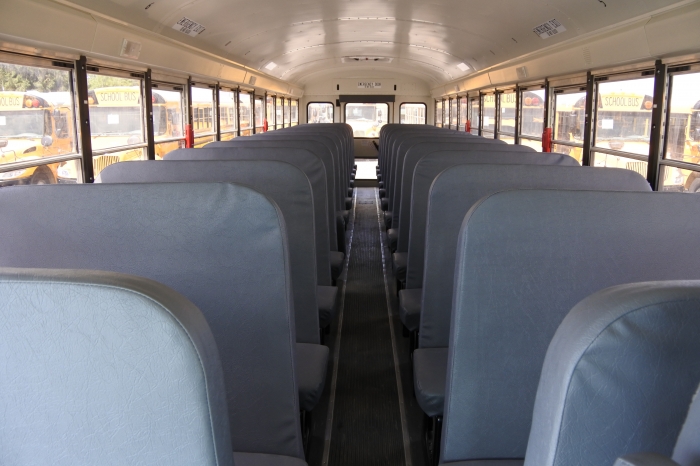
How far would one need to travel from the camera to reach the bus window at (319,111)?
61.9ft

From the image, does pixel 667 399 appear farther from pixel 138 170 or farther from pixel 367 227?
pixel 367 227

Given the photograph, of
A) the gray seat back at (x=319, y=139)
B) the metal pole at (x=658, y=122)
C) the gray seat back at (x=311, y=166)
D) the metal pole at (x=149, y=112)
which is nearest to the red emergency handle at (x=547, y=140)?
the metal pole at (x=658, y=122)

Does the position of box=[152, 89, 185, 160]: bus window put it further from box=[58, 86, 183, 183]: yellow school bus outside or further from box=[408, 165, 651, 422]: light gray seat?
box=[408, 165, 651, 422]: light gray seat

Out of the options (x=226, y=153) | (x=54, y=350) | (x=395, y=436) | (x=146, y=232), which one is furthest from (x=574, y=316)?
(x=226, y=153)

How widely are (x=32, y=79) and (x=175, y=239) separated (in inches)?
132

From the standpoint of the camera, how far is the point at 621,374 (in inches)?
27.5

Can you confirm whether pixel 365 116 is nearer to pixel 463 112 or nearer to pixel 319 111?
pixel 319 111

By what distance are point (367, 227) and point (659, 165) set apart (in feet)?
12.6

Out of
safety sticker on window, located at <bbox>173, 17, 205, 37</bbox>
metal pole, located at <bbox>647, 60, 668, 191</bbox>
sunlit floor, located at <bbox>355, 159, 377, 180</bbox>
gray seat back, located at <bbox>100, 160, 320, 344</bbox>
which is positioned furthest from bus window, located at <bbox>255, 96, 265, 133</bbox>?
gray seat back, located at <bbox>100, 160, 320, 344</bbox>

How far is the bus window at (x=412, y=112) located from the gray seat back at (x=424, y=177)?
16061 millimetres

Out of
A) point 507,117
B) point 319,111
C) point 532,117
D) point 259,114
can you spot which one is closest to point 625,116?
point 532,117

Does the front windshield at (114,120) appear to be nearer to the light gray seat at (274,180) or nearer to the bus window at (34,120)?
the bus window at (34,120)

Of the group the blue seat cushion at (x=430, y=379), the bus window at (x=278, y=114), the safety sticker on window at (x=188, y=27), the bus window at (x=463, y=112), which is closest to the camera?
the blue seat cushion at (x=430, y=379)

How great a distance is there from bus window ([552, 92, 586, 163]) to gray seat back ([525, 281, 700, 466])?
253 inches
